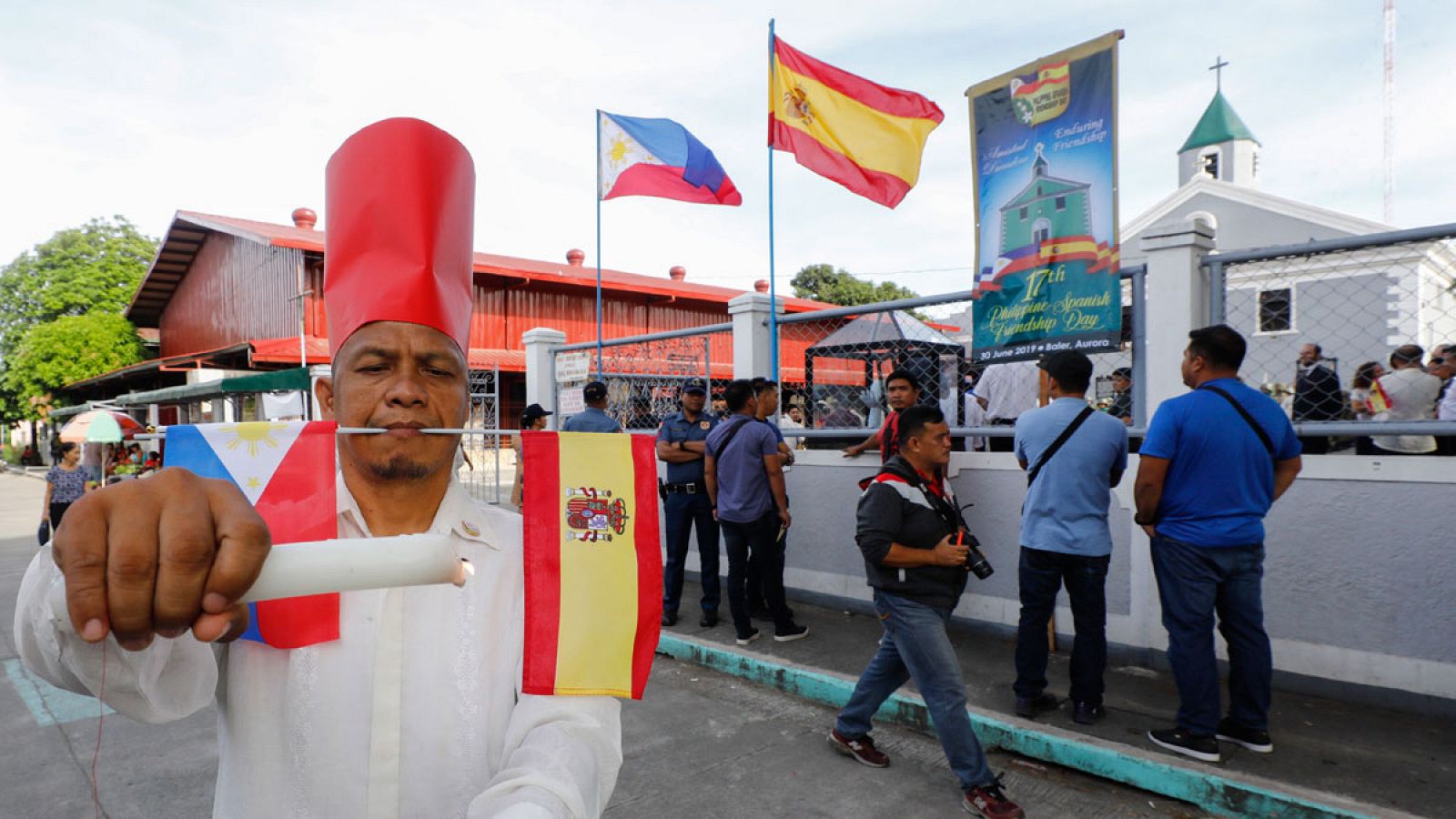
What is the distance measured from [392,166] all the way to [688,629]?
16.6ft

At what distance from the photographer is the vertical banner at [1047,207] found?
4.74 metres

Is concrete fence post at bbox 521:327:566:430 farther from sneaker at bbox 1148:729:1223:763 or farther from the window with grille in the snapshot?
sneaker at bbox 1148:729:1223:763

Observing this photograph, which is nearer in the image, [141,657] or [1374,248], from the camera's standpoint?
[141,657]

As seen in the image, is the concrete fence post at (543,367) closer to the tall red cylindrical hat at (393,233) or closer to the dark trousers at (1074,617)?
the dark trousers at (1074,617)

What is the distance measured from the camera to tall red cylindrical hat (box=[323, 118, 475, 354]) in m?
1.29

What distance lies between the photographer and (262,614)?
3.66ft

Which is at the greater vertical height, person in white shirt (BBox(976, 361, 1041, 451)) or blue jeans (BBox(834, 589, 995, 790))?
person in white shirt (BBox(976, 361, 1041, 451))

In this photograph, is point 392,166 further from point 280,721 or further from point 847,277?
point 847,277

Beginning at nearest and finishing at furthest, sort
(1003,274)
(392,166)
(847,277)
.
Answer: (392,166) < (1003,274) < (847,277)

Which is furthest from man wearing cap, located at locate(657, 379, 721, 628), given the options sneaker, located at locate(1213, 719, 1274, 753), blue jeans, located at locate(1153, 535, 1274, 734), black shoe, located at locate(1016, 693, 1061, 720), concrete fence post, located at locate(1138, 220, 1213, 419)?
sneaker, located at locate(1213, 719, 1274, 753)

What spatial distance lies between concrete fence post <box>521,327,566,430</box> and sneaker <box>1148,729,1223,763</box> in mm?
6748

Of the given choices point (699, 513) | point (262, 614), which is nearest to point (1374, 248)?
point (699, 513)

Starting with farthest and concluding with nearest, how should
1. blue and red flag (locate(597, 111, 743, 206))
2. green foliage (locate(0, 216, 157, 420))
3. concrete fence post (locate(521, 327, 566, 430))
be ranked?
1. green foliage (locate(0, 216, 157, 420))
2. concrete fence post (locate(521, 327, 566, 430))
3. blue and red flag (locate(597, 111, 743, 206))

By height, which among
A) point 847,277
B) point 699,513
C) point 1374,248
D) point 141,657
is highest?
point 847,277
